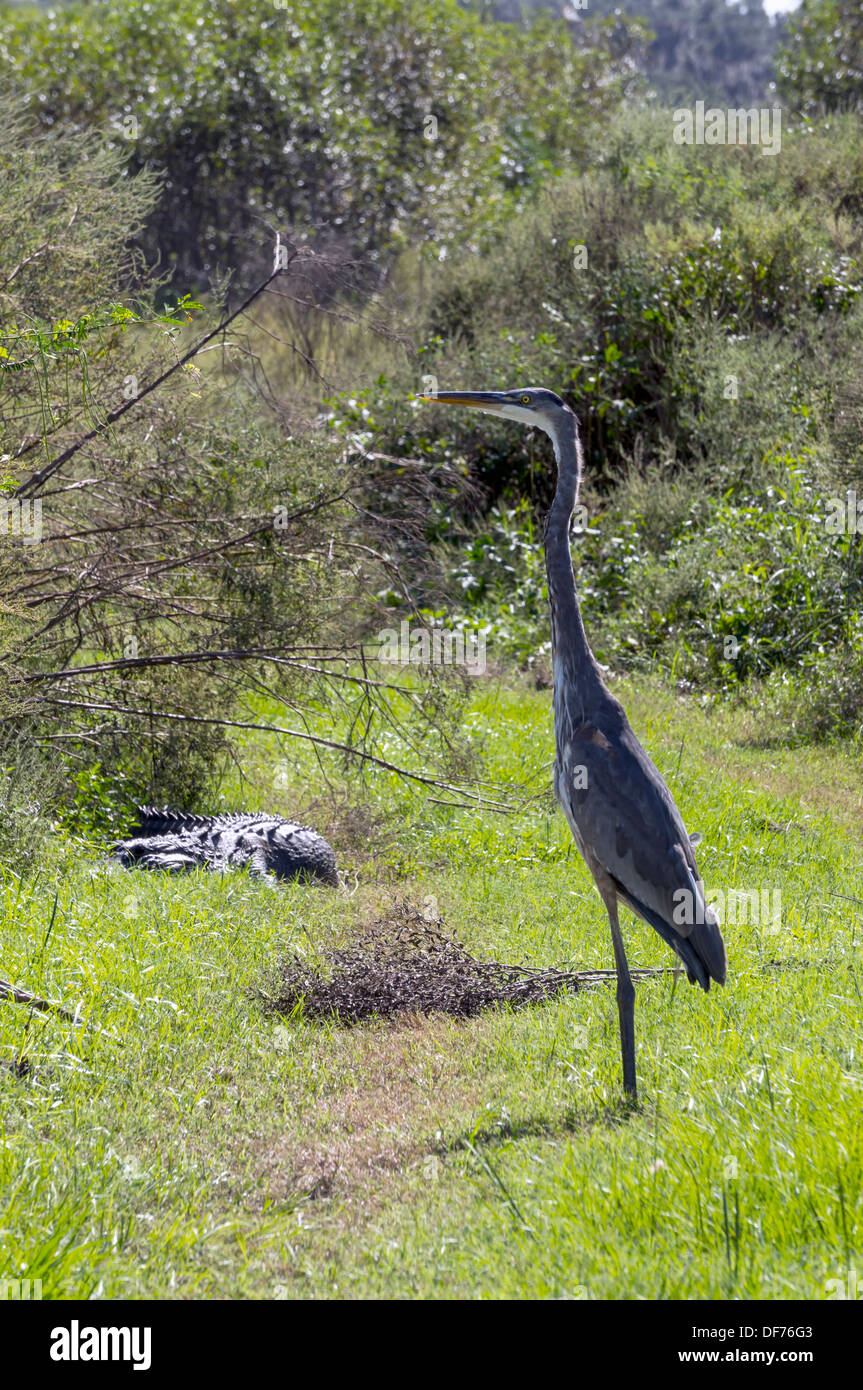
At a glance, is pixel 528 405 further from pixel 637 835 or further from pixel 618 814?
pixel 637 835

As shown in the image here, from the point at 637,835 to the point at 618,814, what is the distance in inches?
4.8

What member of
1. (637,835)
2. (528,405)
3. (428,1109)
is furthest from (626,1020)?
(528,405)

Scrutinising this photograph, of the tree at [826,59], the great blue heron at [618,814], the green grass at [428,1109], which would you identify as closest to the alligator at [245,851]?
the green grass at [428,1109]

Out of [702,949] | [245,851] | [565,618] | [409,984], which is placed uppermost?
[565,618]

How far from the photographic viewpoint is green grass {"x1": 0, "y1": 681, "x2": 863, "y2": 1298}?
11.5ft

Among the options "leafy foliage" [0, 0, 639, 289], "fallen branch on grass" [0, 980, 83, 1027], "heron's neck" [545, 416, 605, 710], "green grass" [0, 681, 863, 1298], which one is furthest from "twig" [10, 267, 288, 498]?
"leafy foliage" [0, 0, 639, 289]

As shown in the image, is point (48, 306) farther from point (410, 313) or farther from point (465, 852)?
point (410, 313)

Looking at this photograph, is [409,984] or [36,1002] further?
[409,984]

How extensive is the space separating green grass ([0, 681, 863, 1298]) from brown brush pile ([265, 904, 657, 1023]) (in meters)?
0.15

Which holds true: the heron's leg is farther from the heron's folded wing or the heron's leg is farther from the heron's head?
the heron's head

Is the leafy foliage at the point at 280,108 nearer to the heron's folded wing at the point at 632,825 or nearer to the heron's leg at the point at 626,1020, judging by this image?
the heron's folded wing at the point at 632,825

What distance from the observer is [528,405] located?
582cm
